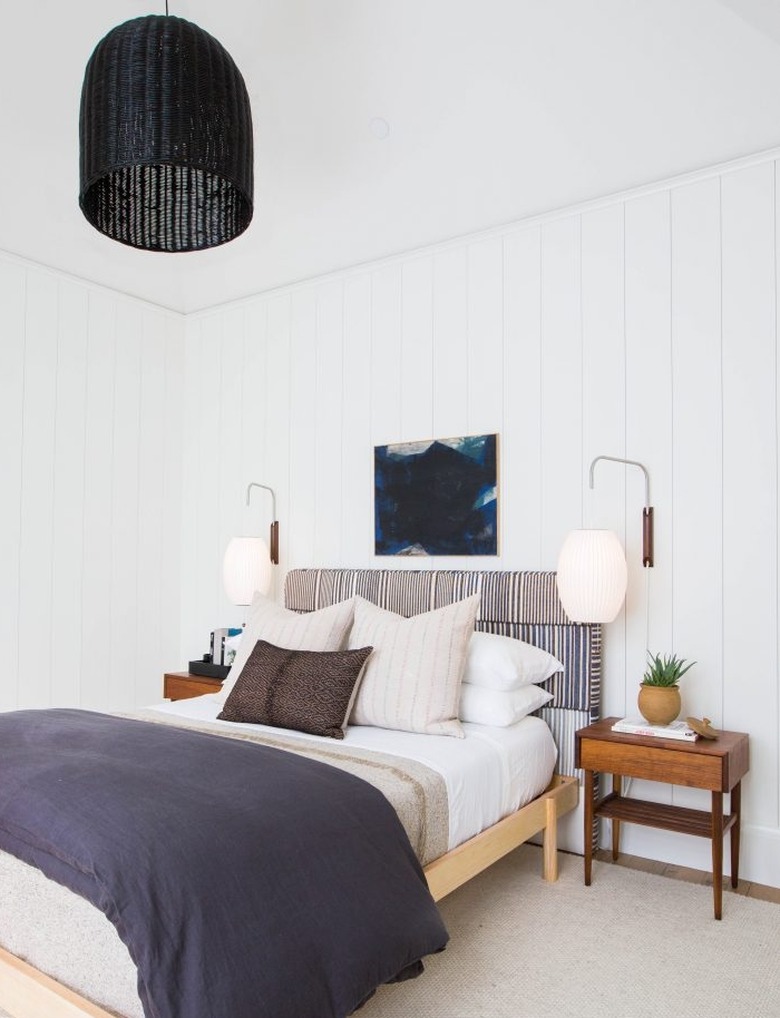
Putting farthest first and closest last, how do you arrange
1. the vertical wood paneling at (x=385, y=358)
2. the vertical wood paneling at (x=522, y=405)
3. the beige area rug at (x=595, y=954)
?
the vertical wood paneling at (x=385, y=358), the vertical wood paneling at (x=522, y=405), the beige area rug at (x=595, y=954)

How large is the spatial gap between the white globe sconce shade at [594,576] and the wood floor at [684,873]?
98cm

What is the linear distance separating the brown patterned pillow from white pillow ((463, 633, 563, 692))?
0.43 m

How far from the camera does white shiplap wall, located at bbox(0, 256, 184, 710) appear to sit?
162 inches

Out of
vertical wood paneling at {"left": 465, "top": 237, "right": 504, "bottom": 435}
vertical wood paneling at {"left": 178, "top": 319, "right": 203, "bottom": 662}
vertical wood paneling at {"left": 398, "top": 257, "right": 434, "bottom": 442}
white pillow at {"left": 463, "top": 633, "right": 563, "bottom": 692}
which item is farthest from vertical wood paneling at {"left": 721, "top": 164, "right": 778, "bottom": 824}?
vertical wood paneling at {"left": 178, "top": 319, "right": 203, "bottom": 662}

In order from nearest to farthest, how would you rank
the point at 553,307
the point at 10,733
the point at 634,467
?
1. the point at 10,733
2. the point at 634,467
3. the point at 553,307

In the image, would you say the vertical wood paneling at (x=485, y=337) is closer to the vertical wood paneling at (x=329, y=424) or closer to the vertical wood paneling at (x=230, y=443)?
the vertical wood paneling at (x=329, y=424)

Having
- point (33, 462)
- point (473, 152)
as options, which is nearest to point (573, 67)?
point (473, 152)

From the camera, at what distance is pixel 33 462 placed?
13.8 ft

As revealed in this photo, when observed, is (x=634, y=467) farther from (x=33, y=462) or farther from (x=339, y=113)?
(x=33, y=462)

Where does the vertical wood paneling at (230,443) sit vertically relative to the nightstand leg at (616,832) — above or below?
above

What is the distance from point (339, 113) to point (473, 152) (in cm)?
57

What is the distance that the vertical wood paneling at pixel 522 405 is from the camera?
3.61 meters

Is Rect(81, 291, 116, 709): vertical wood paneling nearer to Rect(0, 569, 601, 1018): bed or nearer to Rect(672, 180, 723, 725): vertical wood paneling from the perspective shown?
Rect(0, 569, 601, 1018): bed

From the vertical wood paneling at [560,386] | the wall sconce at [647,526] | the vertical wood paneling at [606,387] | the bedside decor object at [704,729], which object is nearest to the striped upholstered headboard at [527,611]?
the vertical wood paneling at [606,387]
